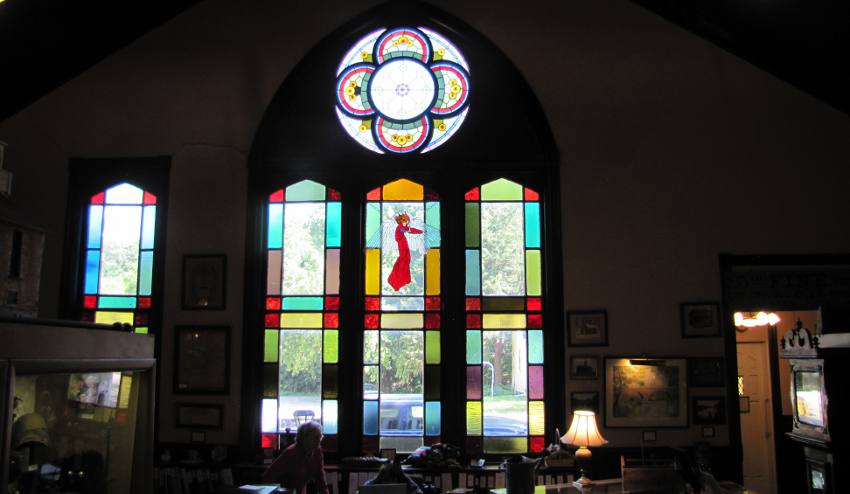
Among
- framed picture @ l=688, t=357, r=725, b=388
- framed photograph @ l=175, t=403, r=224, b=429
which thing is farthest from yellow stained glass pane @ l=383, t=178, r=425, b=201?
framed picture @ l=688, t=357, r=725, b=388

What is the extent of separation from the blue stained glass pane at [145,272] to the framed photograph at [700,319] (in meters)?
5.32

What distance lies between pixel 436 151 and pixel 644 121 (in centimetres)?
211

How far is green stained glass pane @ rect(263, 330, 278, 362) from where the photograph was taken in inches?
280

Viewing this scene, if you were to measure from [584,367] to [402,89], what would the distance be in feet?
11.3

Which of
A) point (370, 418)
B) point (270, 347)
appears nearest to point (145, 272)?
point (270, 347)

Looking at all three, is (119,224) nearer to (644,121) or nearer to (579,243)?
(579,243)

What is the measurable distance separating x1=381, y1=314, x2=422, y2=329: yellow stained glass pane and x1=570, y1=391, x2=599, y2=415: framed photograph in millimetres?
1652

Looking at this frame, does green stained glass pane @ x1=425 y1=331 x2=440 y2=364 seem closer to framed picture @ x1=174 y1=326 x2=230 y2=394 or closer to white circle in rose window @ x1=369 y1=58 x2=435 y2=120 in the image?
framed picture @ x1=174 y1=326 x2=230 y2=394

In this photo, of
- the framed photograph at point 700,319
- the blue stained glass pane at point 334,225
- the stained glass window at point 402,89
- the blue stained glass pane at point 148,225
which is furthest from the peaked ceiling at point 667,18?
the blue stained glass pane at point 334,225

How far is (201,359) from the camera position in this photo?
7.00 meters

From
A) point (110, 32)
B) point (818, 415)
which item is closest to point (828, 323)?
point (818, 415)

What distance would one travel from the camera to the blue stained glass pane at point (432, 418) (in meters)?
6.92

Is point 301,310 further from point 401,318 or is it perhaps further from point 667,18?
point 667,18

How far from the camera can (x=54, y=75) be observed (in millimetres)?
7336
